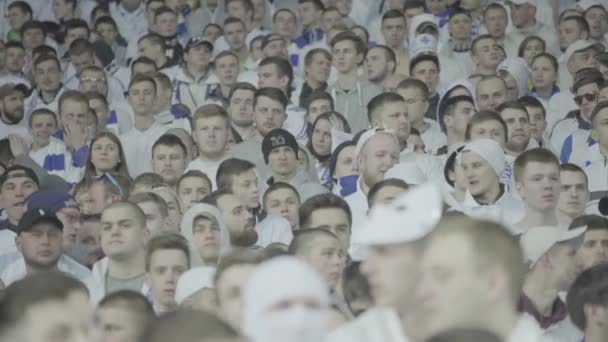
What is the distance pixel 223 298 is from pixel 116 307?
23.5 inches

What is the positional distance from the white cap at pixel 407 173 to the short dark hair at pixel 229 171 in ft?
3.72

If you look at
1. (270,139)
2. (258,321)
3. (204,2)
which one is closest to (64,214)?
(270,139)

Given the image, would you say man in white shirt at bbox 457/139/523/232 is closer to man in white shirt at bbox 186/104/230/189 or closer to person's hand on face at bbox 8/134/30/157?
man in white shirt at bbox 186/104/230/189

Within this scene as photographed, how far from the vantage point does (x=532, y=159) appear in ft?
37.6

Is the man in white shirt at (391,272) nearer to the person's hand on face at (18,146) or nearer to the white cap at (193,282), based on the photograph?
the white cap at (193,282)

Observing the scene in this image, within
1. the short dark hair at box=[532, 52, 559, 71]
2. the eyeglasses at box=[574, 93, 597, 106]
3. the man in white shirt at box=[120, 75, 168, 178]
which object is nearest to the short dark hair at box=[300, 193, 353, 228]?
the man in white shirt at box=[120, 75, 168, 178]

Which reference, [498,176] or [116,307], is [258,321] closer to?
[116,307]

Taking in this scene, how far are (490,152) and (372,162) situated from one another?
805 mm

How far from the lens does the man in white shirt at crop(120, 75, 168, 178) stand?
1443cm

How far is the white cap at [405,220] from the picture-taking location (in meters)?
6.50

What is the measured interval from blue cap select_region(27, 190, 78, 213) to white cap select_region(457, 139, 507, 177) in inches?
105

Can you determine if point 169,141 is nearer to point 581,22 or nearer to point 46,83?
point 46,83

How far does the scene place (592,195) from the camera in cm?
1274

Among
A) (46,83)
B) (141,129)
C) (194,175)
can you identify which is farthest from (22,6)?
(194,175)
